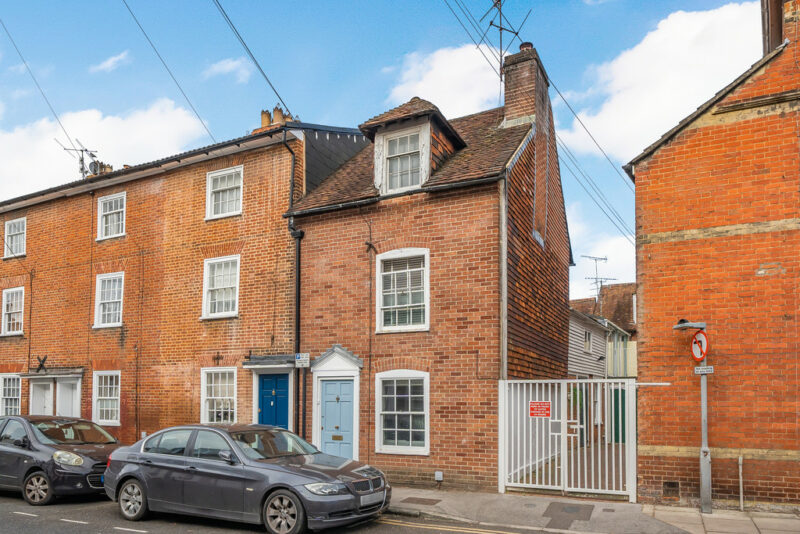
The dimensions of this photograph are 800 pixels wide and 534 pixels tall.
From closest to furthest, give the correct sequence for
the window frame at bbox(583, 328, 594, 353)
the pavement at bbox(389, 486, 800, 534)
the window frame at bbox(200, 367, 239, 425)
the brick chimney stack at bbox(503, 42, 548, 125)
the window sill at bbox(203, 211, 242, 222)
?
1. the pavement at bbox(389, 486, 800, 534)
2. the brick chimney stack at bbox(503, 42, 548, 125)
3. the window frame at bbox(200, 367, 239, 425)
4. the window sill at bbox(203, 211, 242, 222)
5. the window frame at bbox(583, 328, 594, 353)

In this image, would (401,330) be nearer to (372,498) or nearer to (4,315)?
(372,498)

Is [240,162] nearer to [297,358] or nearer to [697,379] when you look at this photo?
[297,358]

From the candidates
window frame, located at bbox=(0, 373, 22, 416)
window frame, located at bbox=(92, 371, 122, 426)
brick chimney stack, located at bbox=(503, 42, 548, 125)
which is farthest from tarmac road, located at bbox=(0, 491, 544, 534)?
window frame, located at bbox=(0, 373, 22, 416)

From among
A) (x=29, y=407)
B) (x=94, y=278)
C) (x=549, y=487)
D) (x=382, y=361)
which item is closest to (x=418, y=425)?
(x=382, y=361)

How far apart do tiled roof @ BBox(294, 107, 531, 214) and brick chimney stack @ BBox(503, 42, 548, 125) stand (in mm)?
373

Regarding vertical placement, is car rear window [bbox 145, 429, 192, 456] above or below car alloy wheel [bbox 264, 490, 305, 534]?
above

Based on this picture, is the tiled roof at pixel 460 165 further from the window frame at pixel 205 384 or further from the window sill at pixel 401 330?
the window frame at pixel 205 384

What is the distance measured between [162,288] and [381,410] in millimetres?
7704

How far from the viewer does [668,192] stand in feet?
38.8

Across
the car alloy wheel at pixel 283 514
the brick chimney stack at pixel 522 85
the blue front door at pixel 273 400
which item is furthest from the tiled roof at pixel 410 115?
the car alloy wheel at pixel 283 514

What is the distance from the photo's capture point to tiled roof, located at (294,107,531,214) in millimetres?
14109

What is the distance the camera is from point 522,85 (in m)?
16.3

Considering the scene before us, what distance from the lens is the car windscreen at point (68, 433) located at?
41.4 feet

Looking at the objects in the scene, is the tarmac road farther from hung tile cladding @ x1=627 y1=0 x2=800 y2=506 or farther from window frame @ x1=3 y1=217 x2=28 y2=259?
window frame @ x1=3 y1=217 x2=28 y2=259
